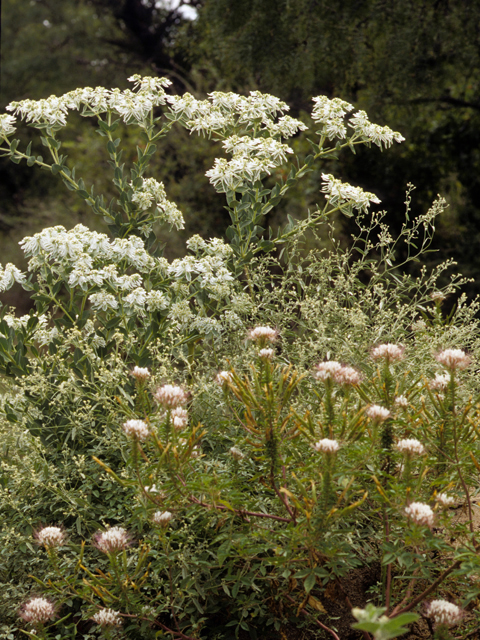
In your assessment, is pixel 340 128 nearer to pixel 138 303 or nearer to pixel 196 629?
pixel 138 303

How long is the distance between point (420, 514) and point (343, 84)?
5.58 m

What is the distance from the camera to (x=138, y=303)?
262 cm

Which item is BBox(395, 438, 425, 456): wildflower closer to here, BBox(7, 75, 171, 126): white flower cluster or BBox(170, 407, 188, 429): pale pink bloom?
BBox(170, 407, 188, 429): pale pink bloom

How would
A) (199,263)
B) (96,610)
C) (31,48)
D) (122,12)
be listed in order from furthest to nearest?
(31,48) → (122,12) → (199,263) → (96,610)

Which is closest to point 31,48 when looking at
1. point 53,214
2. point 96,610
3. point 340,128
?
point 53,214

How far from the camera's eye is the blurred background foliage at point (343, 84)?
5.96 m

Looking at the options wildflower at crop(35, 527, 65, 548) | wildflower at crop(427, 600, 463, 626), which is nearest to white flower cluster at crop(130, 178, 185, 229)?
wildflower at crop(35, 527, 65, 548)

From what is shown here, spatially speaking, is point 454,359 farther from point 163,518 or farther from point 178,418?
point 163,518

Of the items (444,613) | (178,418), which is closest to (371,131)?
(178,418)

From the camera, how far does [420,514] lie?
146 centimetres

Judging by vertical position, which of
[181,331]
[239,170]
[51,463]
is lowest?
[51,463]

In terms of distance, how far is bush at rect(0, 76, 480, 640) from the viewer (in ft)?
5.57

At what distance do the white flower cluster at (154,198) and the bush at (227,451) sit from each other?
12mm

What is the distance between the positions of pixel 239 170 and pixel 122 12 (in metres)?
12.9
